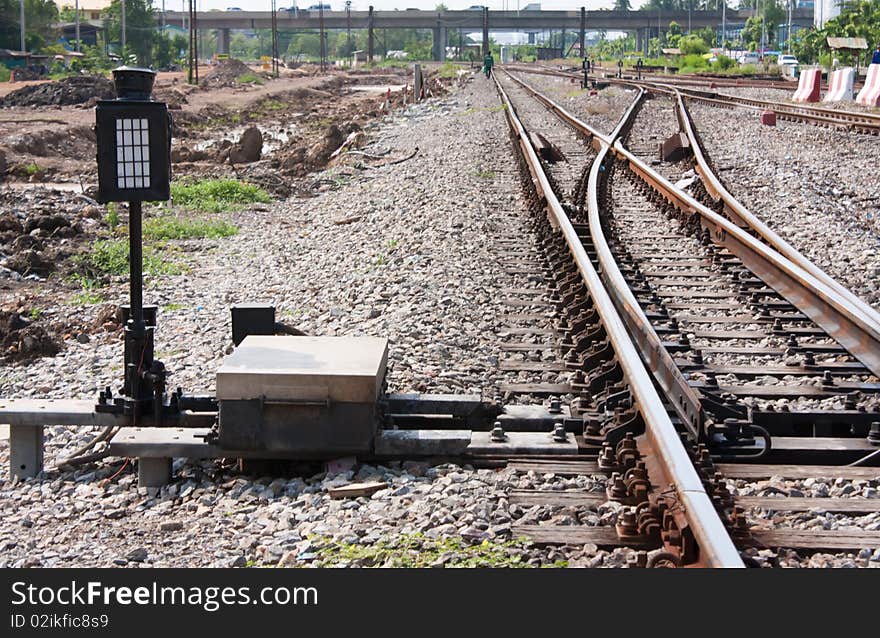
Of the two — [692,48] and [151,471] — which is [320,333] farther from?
[692,48]

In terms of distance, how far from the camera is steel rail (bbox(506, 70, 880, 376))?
6898mm

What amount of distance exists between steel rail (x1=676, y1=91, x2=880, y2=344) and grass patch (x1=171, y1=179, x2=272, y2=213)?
631cm

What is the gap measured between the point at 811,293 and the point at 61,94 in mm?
41674

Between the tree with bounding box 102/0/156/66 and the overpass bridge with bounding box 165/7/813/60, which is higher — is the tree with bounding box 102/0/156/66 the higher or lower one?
the lower one

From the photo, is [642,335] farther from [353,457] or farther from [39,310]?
[39,310]

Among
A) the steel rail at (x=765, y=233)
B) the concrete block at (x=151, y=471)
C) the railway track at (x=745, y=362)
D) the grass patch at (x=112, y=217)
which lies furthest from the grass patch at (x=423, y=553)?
the grass patch at (x=112, y=217)

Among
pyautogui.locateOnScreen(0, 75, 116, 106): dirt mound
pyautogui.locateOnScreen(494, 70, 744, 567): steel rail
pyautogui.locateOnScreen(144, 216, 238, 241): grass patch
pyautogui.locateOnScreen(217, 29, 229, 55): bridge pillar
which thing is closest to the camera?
pyautogui.locateOnScreen(494, 70, 744, 567): steel rail

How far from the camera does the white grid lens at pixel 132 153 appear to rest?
5.65m

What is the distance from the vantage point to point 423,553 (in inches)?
165

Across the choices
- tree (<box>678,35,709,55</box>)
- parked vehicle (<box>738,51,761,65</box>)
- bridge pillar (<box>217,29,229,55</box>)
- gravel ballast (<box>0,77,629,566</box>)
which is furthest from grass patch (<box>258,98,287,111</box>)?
bridge pillar (<box>217,29,229,55</box>)

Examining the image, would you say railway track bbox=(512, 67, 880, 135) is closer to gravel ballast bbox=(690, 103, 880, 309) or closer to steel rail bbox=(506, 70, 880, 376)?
gravel ballast bbox=(690, 103, 880, 309)

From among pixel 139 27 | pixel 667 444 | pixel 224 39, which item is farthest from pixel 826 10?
pixel 667 444
